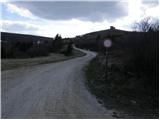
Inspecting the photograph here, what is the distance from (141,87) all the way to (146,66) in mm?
1837

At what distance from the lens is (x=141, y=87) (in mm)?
13047

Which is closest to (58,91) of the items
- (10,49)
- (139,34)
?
(139,34)

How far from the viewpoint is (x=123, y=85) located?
13.5 m

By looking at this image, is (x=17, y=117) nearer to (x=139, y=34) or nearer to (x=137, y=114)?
(x=137, y=114)

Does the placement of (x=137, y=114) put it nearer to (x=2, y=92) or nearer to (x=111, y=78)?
(x=2, y=92)

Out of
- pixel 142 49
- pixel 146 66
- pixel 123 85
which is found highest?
pixel 142 49

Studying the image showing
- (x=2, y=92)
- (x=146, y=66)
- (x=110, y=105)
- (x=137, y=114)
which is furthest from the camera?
(x=146, y=66)

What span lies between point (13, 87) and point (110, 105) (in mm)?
4674

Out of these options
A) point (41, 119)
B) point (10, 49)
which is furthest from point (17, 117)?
point (10, 49)

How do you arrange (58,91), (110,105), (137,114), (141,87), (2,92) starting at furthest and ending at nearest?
1. (141,87)
2. (58,91)
3. (2,92)
4. (110,105)
5. (137,114)

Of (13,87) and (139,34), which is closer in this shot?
(13,87)

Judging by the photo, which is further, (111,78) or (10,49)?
(10,49)

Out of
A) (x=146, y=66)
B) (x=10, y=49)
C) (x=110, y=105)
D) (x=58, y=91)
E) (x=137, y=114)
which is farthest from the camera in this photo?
(x=10, y=49)

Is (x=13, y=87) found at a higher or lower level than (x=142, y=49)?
lower
